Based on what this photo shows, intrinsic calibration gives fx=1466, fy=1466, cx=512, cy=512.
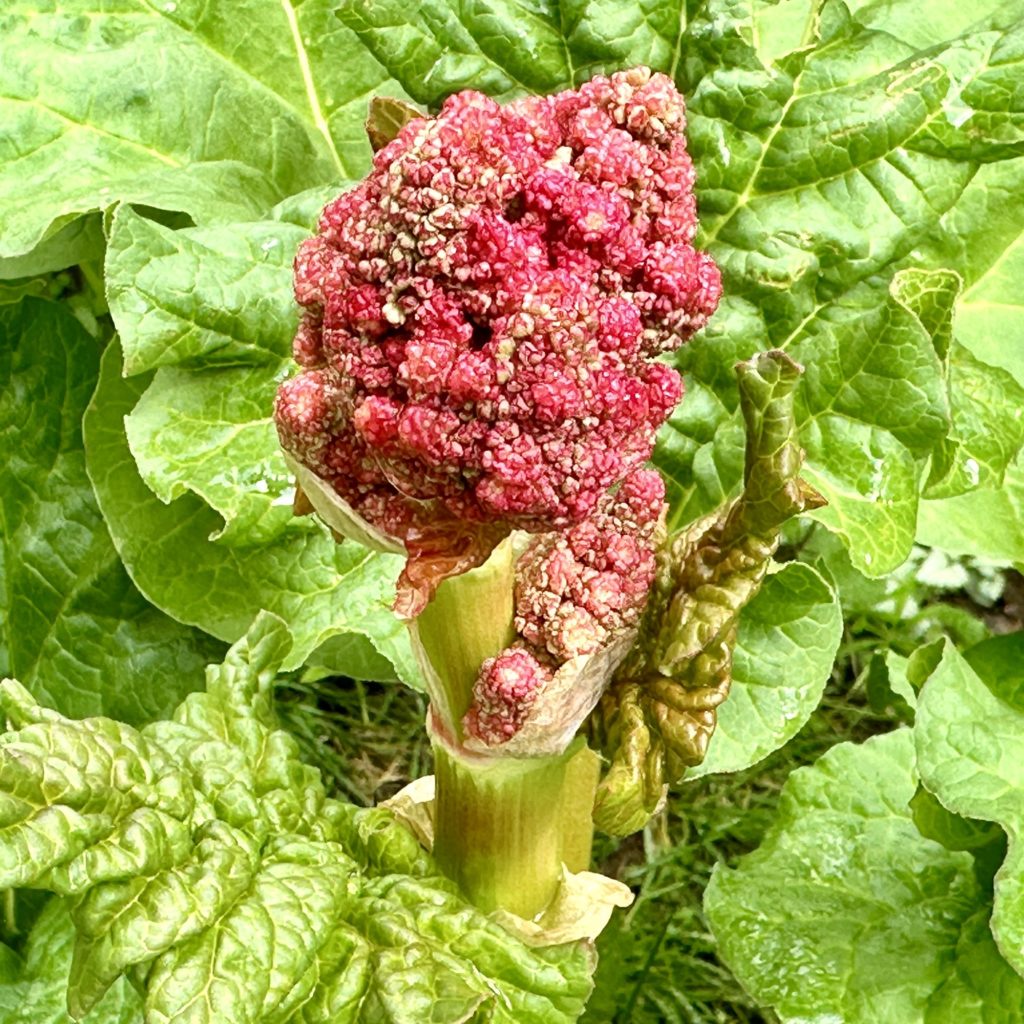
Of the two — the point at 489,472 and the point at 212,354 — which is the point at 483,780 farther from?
the point at 212,354

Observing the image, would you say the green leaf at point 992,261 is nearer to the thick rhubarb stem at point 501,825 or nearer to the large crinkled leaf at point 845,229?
the large crinkled leaf at point 845,229

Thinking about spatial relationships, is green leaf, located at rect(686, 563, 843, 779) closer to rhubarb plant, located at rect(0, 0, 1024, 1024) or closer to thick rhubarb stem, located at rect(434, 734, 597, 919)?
rhubarb plant, located at rect(0, 0, 1024, 1024)

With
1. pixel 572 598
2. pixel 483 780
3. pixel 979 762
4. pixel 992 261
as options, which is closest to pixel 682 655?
pixel 572 598

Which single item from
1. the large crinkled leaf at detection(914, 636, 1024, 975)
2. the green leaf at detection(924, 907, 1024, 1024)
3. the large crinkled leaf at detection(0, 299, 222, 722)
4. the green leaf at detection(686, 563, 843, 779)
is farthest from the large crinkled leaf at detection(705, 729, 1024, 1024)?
the large crinkled leaf at detection(0, 299, 222, 722)

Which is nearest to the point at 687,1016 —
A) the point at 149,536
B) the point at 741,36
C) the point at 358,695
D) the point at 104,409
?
the point at 358,695

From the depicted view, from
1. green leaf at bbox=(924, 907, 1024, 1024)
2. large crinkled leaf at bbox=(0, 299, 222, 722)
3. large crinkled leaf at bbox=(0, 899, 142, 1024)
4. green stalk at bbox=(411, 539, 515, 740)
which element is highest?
green stalk at bbox=(411, 539, 515, 740)

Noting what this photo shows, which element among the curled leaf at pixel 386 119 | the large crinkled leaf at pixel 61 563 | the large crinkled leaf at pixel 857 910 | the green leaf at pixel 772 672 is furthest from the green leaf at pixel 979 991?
the curled leaf at pixel 386 119
